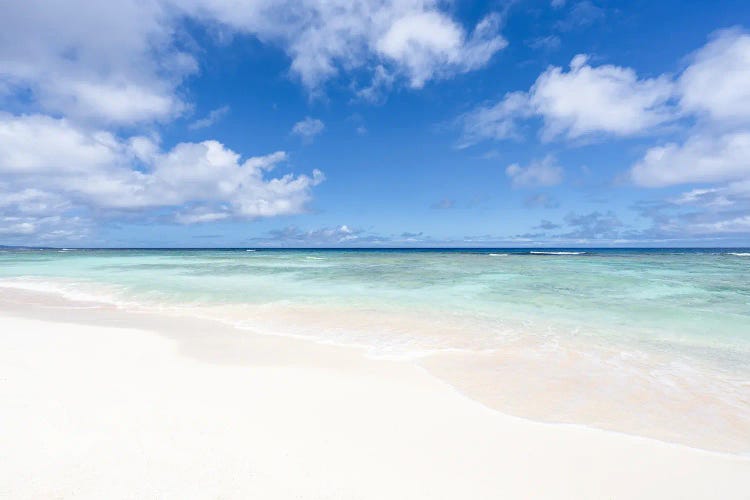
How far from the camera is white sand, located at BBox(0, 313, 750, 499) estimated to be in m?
3.33

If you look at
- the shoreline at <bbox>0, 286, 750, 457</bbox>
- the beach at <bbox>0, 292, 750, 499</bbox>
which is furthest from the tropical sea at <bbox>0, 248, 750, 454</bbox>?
the beach at <bbox>0, 292, 750, 499</bbox>

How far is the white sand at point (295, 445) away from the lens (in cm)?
333

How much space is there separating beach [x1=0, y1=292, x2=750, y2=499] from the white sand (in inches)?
0.6

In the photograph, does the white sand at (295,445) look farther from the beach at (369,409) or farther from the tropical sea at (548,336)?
the tropical sea at (548,336)

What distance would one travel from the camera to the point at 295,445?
3.95 metres

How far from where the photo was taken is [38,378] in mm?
5414

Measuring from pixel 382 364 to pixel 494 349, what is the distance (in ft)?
8.89

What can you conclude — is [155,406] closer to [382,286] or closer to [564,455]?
[564,455]

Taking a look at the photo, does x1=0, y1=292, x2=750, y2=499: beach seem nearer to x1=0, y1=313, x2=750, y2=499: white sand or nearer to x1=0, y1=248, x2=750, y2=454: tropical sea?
x1=0, y1=313, x2=750, y2=499: white sand

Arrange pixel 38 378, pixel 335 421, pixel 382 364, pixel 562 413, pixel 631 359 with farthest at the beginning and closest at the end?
pixel 631 359 < pixel 382 364 < pixel 38 378 < pixel 562 413 < pixel 335 421

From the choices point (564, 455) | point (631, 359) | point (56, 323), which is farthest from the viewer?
point (56, 323)

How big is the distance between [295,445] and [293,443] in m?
0.05

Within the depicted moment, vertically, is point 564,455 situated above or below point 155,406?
below

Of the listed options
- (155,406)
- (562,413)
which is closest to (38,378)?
(155,406)
